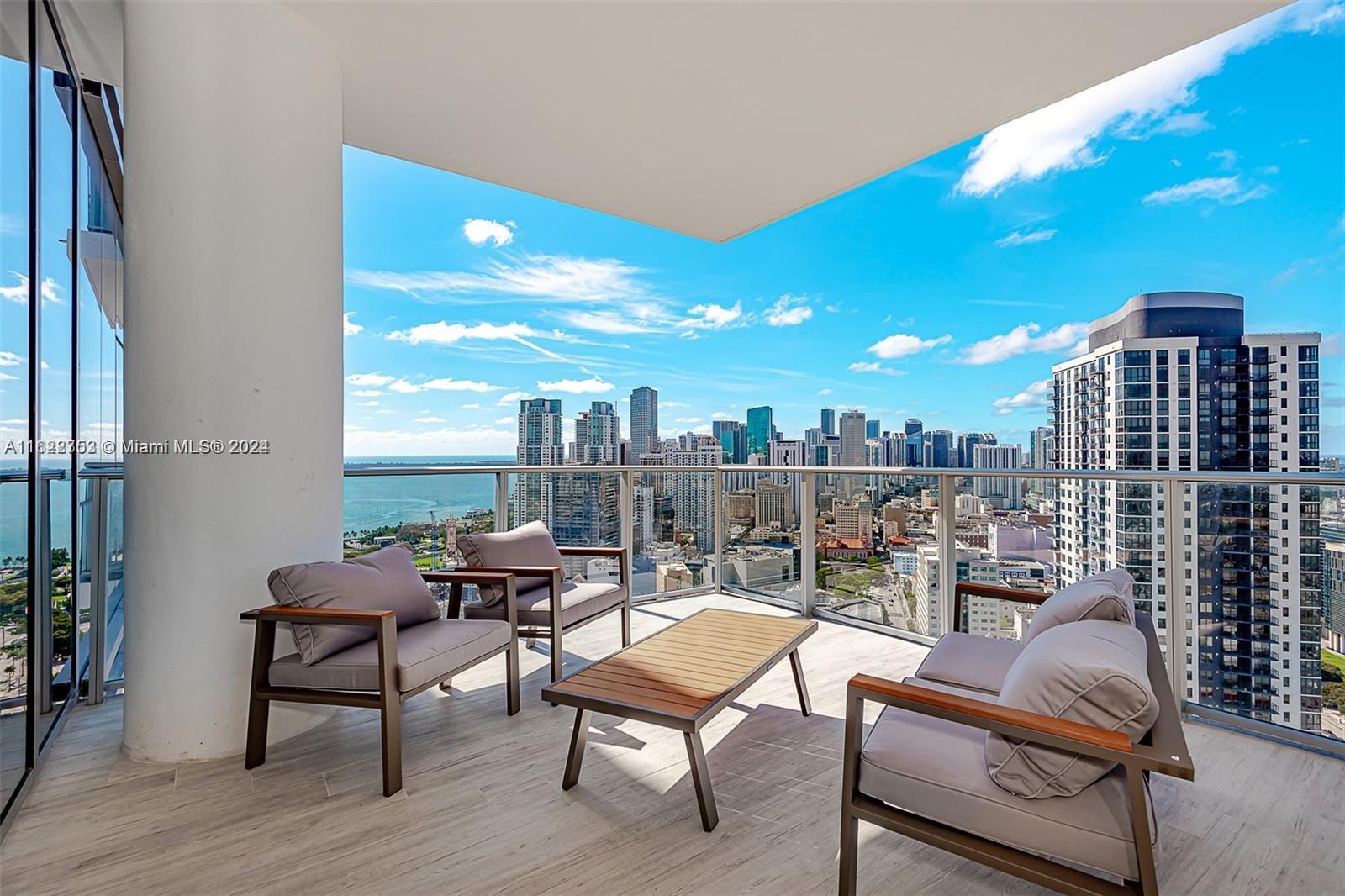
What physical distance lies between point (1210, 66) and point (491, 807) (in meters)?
10.4

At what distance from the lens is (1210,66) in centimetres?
731

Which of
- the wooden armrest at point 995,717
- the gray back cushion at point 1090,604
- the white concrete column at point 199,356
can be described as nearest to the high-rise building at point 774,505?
the gray back cushion at point 1090,604

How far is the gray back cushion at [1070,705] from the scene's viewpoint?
4.23 ft

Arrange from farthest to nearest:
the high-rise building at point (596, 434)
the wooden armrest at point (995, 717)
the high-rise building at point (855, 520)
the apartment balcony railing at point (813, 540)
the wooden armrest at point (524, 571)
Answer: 1. the high-rise building at point (596, 434)
2. the high-rise building at point (855, 520)
3. the wooden armrest at point (524, 571)
4. the apartment balcony railing at point (813, 540)
5. the wooden armrest at point (995, 717)

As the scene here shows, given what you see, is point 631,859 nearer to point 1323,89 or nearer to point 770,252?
point 1323,89

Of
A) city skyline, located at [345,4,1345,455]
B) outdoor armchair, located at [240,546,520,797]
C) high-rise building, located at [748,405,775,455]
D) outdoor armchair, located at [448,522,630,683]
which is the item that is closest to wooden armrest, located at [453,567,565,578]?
outdoor armchair, located at [448,522,630,683]

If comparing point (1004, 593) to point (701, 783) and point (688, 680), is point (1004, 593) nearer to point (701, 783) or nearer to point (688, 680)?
point (688, 680)

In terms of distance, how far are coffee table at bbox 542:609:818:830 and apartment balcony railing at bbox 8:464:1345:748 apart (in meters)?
1.15

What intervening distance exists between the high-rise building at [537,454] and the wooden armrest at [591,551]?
498 millimetres

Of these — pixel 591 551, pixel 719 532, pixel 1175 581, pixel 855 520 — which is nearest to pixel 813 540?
pixel 855 520

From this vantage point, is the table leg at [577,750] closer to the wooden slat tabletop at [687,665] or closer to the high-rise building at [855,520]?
the wooden slat tabletop at [687,665]

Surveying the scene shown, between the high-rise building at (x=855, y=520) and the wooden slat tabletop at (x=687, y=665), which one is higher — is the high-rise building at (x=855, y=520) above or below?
above

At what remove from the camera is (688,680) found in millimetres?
2209

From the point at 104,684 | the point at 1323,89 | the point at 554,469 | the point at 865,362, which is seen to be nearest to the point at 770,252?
the point at 865,362
